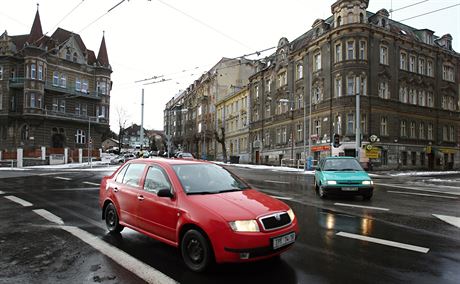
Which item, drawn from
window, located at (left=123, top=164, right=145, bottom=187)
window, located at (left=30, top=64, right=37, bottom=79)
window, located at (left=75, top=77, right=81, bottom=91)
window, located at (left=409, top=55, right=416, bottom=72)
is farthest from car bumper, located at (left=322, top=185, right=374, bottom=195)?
window, located at (left=75, top=77, right=81, bottom=91)

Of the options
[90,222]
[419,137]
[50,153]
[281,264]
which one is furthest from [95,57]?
[281,264]

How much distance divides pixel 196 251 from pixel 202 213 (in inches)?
22.1

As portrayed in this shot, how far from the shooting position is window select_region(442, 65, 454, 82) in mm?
47197

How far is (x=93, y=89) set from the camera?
58594 mm

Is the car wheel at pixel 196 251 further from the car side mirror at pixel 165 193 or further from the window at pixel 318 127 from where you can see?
the window at pixel 318 127

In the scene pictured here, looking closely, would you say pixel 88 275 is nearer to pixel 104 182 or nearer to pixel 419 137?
pixel 104 182

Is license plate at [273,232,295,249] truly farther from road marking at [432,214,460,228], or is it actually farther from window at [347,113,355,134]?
window at [347,113,355,134]

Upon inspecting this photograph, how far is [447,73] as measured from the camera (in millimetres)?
47719

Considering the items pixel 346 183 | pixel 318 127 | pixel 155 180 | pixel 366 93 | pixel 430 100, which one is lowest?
pixel 346 183

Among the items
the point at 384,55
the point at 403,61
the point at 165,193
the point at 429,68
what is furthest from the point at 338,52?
the point at 165,193

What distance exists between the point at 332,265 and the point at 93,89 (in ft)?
194

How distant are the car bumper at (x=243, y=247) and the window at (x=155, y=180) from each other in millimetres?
1459

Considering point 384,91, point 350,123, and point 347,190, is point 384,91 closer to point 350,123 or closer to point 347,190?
point 350,123

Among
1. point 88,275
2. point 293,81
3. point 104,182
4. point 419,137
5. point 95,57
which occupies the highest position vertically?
point 95,57
